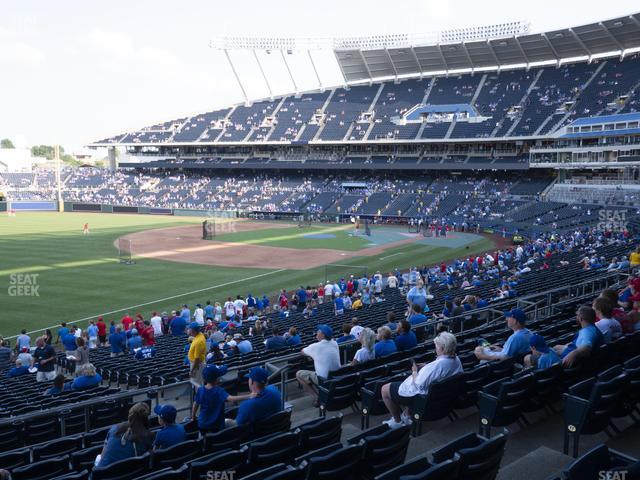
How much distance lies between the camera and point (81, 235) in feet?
163

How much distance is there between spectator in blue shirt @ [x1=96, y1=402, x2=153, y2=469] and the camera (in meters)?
5.54

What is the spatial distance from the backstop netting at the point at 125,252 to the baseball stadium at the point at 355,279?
1.47 feet

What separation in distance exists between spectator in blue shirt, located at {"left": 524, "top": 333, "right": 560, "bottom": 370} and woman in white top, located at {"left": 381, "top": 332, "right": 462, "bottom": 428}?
1118mm

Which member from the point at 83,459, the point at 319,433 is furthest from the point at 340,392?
the point at 83,459

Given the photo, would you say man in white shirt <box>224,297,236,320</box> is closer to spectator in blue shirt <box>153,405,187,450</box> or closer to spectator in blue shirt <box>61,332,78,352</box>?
spectator in blue shirt <box>61,332,78,352</box>

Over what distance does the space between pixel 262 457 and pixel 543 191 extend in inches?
2382

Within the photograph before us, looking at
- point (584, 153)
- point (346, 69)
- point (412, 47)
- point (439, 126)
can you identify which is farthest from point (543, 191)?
point (346, 69)

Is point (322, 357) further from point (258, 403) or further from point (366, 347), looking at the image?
point (258, 403)

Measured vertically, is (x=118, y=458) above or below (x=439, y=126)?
below

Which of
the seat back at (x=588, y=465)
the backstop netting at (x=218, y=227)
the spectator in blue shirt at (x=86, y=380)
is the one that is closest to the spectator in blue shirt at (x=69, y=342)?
the spectator in blue shirt at (x=86, y=380)

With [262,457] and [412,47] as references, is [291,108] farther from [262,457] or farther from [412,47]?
[262,457]

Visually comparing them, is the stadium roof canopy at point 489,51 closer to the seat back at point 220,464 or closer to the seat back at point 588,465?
the seat back at point 588,465

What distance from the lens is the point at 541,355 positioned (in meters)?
7.09

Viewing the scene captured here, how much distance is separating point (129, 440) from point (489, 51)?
250ft
